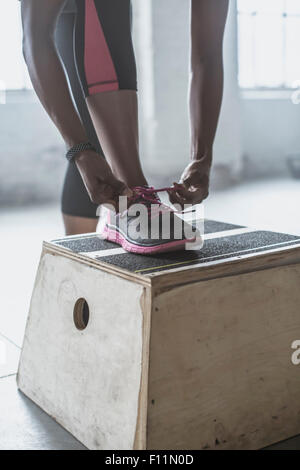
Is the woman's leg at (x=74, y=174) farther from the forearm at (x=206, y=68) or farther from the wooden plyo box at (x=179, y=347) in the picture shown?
the wooden plyo box at (x=179, y=347)

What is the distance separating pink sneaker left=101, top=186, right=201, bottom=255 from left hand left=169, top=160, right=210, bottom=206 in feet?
0.13

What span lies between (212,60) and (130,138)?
0.24 metres

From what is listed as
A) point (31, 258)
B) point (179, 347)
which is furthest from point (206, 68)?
point (31, 258)

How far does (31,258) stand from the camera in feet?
6.86

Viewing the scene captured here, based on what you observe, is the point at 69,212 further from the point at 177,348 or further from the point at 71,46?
the point at 177,348

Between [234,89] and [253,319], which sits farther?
[234,89]

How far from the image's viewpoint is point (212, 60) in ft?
3.58

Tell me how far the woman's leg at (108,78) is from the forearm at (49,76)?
0.16 m

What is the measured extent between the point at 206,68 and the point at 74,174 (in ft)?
1.29

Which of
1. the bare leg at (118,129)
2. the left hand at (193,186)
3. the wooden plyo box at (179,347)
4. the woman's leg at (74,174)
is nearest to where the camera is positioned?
the wooden plyo box at (179,347)

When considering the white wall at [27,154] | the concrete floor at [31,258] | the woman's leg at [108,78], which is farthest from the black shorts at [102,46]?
the white wall at [27,154]

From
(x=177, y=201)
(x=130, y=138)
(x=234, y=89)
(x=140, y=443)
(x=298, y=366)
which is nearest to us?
(x=140, y=443)

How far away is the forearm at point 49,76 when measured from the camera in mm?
893

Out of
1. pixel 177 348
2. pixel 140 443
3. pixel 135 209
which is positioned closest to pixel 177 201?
pixel 135 209
